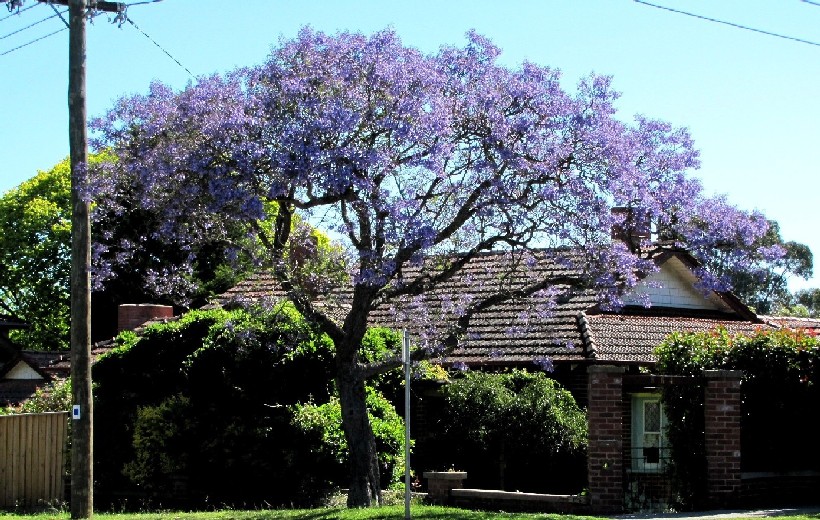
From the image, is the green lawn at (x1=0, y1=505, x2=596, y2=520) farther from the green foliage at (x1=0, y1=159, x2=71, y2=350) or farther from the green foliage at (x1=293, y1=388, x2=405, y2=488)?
the green foliage at (x1=0, y1=159, x2=71, y2=350)

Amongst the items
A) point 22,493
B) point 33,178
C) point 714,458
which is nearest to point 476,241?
point 714,458

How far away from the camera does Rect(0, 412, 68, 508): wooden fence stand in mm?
21953

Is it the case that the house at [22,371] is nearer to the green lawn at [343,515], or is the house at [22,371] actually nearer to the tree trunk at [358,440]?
the green lawn at [343,515]

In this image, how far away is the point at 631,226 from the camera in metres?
16.6

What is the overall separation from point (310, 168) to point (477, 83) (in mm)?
2926

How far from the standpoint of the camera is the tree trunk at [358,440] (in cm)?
1748

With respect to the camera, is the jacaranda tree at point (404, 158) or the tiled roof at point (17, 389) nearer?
the jacaranda tree at point (404, 158)

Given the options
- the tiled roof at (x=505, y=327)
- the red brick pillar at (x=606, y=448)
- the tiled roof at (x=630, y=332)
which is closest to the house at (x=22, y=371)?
the tiled roof at (x=505, y=327)

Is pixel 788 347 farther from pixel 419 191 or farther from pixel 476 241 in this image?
pixel 419 191

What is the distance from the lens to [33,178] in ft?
184

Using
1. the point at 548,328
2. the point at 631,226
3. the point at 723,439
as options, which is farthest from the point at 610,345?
the point at 631,226

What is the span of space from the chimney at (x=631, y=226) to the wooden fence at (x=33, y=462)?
1204 cm

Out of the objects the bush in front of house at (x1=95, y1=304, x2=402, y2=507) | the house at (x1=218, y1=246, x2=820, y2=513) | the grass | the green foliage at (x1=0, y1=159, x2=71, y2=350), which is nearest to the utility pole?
the grass

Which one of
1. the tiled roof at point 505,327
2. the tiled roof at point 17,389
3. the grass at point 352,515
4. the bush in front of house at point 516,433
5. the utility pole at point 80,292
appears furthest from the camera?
the tiled roof at point 17,389
